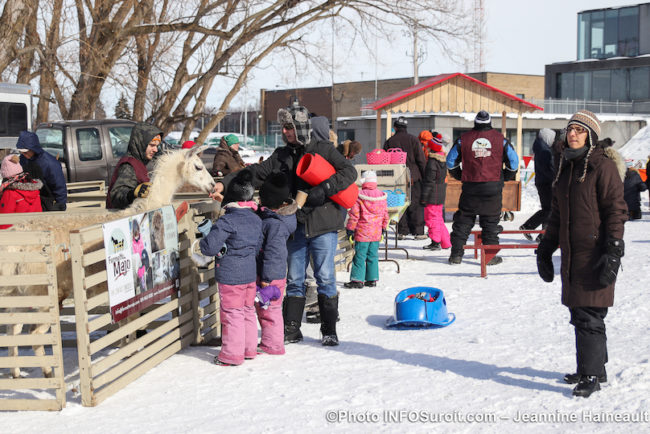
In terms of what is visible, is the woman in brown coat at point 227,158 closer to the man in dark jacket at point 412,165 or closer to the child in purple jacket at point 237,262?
the man in dark jacket at point 412,165

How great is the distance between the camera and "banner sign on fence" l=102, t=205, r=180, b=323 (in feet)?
17.3

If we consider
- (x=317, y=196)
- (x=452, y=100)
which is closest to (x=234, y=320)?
(x=317, y=196)

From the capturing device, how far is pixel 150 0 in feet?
59.2

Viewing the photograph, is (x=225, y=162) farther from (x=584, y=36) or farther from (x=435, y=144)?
(x=584, y=36)

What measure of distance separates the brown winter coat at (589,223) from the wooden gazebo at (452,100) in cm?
1449

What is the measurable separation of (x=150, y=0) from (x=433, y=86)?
8.28 metres

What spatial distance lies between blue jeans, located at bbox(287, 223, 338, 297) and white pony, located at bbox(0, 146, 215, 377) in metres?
1.05

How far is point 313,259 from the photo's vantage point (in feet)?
21.6

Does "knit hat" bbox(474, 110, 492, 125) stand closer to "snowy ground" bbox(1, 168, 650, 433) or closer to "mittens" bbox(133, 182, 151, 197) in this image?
"snowy ground" bbox(1, 168, 650, 433)

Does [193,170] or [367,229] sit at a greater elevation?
[193,170]

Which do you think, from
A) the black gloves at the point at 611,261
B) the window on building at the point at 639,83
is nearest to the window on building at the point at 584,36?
the window on building at the point at 639,83

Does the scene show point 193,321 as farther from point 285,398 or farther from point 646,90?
point 646,90

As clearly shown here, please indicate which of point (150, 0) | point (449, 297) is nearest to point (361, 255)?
point (449, 297)

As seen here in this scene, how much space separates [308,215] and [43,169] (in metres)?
3.59
